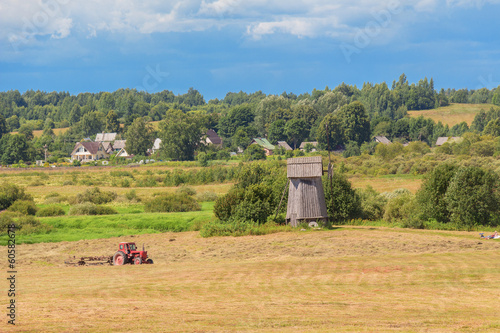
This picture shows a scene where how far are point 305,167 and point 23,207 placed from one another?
1066 inches

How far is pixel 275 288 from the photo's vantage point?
21.6m

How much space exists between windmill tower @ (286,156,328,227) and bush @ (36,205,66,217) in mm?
22945

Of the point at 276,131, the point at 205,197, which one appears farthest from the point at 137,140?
the point at 205,197

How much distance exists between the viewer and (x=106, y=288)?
70.4ft

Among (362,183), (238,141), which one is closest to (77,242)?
(362,183)

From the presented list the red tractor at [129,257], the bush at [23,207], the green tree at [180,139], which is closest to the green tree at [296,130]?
the green tree at [180,139]

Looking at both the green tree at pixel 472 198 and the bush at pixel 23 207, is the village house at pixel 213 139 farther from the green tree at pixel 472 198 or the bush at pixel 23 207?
the green tree at pixel 472 198

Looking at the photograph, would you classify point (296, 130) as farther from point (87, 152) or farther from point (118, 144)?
point (87, 152)

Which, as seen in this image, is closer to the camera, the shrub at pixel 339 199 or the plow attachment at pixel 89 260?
the plow attachment at pixel 89 260

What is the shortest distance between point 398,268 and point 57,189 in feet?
209

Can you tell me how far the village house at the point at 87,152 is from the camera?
166m

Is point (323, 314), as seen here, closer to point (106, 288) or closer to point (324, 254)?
point (106, 288)

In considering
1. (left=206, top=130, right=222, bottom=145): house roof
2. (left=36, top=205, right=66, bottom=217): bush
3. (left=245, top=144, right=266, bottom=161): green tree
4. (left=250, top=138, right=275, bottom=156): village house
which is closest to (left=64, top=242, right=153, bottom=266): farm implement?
(left=36, top=205, right=66, bottom=217): bush

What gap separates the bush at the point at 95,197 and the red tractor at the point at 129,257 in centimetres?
3247
